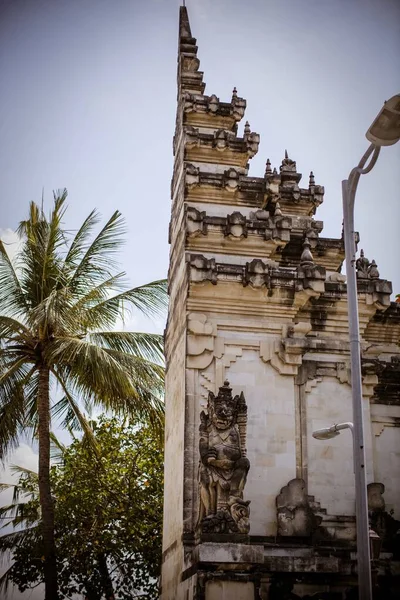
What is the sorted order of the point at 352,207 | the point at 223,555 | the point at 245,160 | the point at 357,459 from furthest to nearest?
the point at 245,160, the point at 223,555, the point at 352,207, the point at 357,459

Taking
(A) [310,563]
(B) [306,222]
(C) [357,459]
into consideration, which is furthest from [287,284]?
(C) [357,459]

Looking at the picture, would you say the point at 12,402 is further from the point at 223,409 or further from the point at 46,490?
the point at 223,409

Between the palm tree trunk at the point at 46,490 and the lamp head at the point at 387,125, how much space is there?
12.7 metres

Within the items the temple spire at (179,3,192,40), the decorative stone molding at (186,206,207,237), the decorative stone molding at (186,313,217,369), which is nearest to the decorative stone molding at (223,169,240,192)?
the decorative stone molding at (186,206,207,237)

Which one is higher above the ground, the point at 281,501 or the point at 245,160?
the point at 245,160

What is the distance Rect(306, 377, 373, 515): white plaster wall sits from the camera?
57.3 feet

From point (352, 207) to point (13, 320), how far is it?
1142 cm

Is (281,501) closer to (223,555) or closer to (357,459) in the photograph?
(223,555)

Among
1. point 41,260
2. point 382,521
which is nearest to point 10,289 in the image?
point 41,260

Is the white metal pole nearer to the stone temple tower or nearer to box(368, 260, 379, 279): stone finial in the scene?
the stone temple tower

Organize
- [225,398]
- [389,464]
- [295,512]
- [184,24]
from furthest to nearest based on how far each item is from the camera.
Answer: [184,24] → [389,464] → [295,512] → [225,398]

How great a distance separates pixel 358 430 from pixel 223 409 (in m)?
4.78

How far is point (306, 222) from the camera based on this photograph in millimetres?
22828

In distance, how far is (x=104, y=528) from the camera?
2777 centimetres
